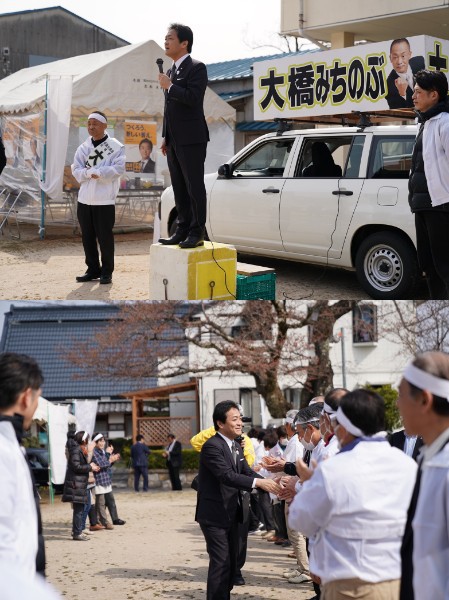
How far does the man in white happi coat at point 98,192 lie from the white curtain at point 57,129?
402 cm

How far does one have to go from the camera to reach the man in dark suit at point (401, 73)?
803 cm

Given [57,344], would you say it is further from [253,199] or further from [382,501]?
[382,501]

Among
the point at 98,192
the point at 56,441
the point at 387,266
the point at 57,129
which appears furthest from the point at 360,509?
the point at 56,441

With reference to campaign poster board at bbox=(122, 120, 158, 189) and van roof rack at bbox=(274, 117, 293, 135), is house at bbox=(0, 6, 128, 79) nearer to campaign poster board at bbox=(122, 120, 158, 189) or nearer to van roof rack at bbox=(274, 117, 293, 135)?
campaign poster board at bbox=(122, 120, 158, 189)

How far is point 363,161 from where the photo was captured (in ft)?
26.0

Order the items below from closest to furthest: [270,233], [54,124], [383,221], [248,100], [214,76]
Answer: [383,221]
[270,233]
[54,124]
[248,100]
[214,76]

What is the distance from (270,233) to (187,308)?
8867 mm

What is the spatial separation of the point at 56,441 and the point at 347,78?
29.2 feet

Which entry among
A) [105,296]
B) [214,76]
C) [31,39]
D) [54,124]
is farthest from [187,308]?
[31,39]

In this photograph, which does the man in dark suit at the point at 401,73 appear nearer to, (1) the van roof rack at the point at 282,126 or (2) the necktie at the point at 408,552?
(1) the van roof rack at the point at 282,126

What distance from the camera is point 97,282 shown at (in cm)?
866

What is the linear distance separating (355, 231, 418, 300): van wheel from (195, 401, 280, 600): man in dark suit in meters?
2.39

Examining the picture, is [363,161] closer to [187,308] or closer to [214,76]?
[187,308]

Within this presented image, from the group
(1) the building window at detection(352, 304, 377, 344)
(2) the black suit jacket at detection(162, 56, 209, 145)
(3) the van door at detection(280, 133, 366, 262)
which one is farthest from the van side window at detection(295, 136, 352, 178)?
(1) the building window at detection(352, 304, 377, 344)
